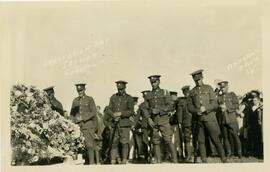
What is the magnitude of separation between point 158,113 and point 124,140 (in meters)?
0.11

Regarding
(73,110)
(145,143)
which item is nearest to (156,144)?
(145,143)

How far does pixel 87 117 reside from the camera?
1.10 m

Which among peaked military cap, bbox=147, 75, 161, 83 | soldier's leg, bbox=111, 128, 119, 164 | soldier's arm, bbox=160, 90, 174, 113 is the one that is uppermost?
peaked military cap, bbox=147, 75, 161, 83

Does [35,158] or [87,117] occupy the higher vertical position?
[87,117]

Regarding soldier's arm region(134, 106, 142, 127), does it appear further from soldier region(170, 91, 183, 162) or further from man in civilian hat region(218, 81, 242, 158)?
man in civilian hat region(218, 81, 242, 158)

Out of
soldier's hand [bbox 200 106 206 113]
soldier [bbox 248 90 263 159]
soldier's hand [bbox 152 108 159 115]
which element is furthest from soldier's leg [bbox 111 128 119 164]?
soldier [bbox 248 90 263 159]

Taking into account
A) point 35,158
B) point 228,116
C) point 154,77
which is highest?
point 154,77

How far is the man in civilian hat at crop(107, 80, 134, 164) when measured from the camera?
109 centimetres

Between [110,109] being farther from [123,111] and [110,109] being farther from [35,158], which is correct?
[35,158]

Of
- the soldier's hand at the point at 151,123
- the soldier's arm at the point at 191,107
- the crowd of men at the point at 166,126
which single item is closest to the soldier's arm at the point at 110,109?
the crowd of men at the point at 166,126

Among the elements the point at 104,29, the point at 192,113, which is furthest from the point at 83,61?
the point at 192,113

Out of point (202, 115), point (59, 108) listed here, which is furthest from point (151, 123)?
point (59, 108)

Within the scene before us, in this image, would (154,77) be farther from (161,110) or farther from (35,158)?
(35,158)

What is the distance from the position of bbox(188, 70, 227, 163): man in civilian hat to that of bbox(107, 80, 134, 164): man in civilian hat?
0.17m
